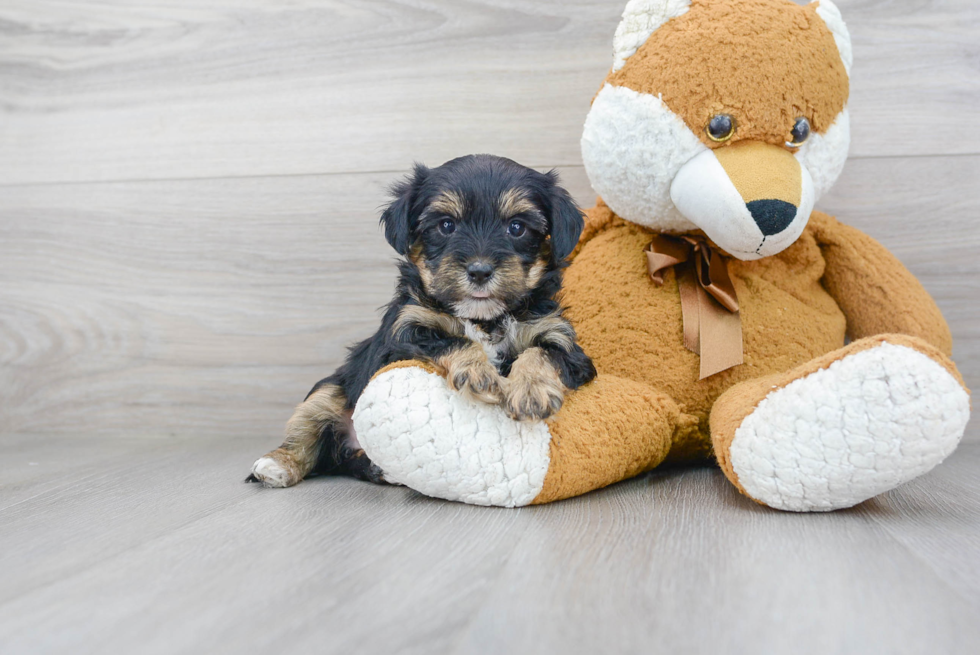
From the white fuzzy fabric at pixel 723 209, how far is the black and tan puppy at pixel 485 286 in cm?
24

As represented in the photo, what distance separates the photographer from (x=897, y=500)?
148 centimetres

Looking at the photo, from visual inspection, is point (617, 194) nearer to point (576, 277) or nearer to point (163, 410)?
point (576, 277)

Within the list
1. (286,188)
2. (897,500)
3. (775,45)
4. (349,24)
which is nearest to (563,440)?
(897,500)

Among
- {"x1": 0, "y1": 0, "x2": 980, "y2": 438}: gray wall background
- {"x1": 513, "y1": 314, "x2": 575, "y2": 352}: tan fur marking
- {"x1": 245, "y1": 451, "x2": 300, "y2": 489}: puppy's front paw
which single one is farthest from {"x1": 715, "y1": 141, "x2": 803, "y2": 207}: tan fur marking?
{"x1": 245, "y1": 451, "x2": 300, "y2": 489}: puppy's front paw

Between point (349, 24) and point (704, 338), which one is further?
point (349, 24)

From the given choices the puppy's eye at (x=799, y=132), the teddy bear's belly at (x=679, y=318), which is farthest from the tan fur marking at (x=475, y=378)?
the puppy's eye at (x=799, y=132)

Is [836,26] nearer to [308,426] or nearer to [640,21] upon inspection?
[640,21]

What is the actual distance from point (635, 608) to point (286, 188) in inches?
72.2

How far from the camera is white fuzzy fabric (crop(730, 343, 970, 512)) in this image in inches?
47.4

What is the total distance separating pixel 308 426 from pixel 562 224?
0.80 metres

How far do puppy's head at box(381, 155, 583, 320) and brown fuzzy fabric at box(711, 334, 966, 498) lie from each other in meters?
0.47

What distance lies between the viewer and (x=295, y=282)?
7.73ft

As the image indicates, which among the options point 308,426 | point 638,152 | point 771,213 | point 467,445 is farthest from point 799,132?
point 308,426

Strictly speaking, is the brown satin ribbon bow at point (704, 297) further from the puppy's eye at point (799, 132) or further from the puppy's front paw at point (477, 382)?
the puppy's front paw at point (477, 382)
